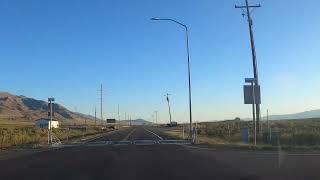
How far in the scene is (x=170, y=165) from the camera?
74.5 feet

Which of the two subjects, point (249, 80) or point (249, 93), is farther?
point (249, 93)

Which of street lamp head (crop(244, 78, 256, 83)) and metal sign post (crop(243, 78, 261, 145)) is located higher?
street lamp head (crop(244, 78, 256, 83))

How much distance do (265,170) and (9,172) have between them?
8.64 meters

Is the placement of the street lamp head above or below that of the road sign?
above

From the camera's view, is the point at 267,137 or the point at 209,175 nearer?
the point at 209,175

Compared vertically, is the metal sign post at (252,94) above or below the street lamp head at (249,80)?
below

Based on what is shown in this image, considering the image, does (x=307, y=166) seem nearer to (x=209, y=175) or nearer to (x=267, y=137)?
(x=209, y=175)

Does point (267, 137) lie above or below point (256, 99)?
below

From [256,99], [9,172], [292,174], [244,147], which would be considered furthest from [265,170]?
[256,99]

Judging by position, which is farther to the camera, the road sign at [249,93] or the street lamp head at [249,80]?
the road sign at [249,93]

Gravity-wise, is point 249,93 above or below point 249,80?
below

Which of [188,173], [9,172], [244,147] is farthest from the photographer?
[244,147]

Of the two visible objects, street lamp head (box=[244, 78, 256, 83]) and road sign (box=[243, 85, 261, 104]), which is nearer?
street lamp head (box=[244, 78, 256, 83])

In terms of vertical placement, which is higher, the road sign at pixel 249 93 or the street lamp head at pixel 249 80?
the street lamp head at pixel 249 80
